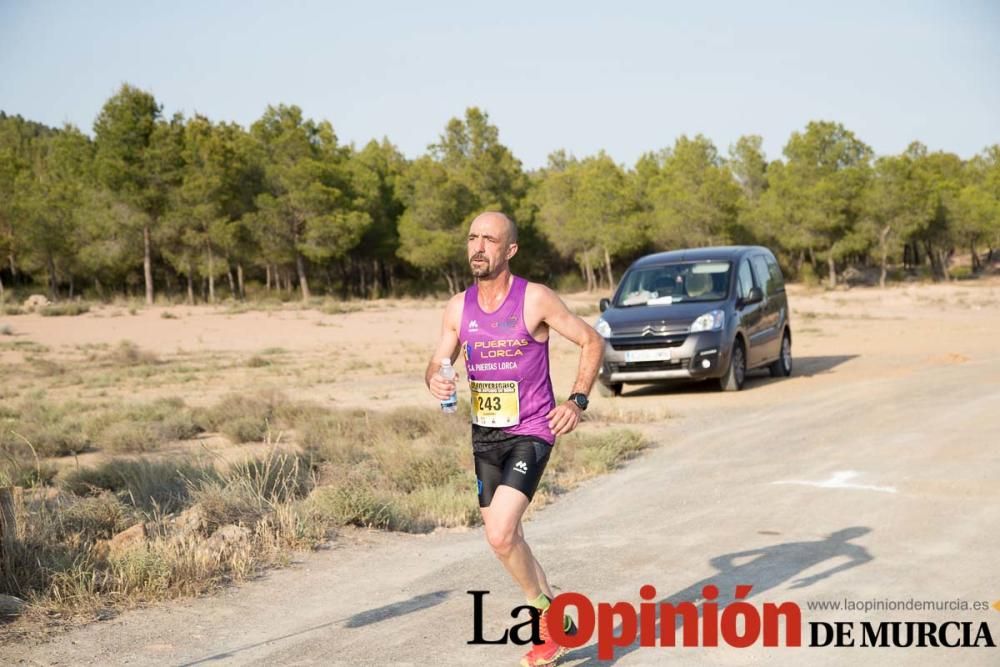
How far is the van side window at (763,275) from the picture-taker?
58.8ft

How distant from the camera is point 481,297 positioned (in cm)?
505

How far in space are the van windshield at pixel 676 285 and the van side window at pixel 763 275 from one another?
1054mm

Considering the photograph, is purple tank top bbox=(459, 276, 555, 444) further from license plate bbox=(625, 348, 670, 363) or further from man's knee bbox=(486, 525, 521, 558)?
license plate bbox=(625, 348, 670, 363)

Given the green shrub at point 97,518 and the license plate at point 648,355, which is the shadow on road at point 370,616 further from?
the license plate at point 648,355

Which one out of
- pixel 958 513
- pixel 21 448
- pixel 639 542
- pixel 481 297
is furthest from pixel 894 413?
pixel 21 448

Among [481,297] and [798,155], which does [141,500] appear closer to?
[481,297]

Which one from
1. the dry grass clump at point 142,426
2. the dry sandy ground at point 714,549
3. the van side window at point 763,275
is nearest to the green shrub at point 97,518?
the dry sandy ground at point 714,549

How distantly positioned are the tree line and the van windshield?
36.9 metres

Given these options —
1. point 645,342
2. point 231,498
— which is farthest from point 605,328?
point 231,498

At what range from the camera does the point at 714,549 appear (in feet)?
23.2

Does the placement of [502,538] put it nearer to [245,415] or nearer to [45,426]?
[245,415]

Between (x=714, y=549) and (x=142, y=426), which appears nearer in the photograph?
(x=714, y=549)

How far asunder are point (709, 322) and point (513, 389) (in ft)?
37.7

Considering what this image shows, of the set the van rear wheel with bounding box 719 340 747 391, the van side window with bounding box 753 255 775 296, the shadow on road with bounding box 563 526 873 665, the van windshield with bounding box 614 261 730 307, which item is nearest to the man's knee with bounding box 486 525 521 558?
the shadow on road with bounding box 563 526 873 665
